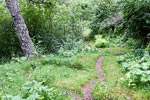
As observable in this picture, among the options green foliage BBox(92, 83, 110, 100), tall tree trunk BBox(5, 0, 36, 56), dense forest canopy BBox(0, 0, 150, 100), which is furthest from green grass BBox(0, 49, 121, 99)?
tall tree trunk BBox(5, 0, 36, 56)

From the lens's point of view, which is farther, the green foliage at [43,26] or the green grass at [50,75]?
the green foliage at [43,26]

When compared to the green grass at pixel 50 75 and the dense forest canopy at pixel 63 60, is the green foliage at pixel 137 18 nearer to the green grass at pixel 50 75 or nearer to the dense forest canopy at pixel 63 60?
the dense forest canopy at pixel 63 60

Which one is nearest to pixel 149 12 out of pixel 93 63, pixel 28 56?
pixel 93 63

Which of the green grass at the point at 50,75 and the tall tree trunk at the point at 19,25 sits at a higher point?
the tall tree trunk at the point at 19,25

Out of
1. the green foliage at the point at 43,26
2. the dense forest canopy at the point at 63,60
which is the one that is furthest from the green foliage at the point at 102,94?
the green foliage at the point at 43,26

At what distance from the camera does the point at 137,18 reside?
243 inches

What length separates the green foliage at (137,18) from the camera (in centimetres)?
578

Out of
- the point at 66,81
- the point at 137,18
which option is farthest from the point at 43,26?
the point at 137,18

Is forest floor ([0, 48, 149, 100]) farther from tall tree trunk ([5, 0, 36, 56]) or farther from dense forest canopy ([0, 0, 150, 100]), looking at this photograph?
tall tree trunk ([5, 0, 36, 56])

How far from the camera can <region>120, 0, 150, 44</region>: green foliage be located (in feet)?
19.0

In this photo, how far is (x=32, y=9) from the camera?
269 inches

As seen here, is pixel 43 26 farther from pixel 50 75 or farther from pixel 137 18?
pixel 137 18

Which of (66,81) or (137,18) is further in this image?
(137,18)

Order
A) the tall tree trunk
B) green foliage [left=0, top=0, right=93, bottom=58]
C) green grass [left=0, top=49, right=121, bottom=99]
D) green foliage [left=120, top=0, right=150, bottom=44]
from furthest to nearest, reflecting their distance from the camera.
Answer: green foliage [left=0, top=0, right=93, bottom=58], green foliage [left=120, top=0, right=150, bottom=44], the tall tree trunk, green grass [left=0, top=49, right=121, bottom=99]
